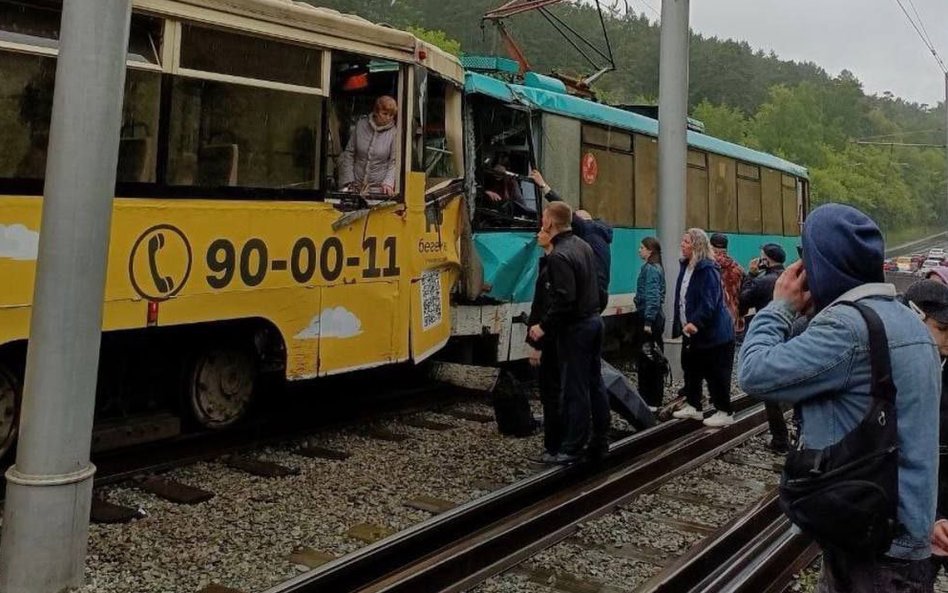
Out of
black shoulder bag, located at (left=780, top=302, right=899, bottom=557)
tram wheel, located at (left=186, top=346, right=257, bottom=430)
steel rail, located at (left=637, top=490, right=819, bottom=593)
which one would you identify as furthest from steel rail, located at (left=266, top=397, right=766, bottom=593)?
tram wheel, located at (left=186, top=346, right=257, bottom=430)

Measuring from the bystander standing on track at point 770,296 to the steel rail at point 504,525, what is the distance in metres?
0.47

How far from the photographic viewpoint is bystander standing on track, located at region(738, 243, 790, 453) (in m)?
6.81

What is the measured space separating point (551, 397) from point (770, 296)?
1867mm

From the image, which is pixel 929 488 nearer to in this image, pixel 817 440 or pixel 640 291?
pixel 817 440

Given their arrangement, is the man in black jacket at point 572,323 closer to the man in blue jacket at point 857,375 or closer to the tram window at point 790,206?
the man in blue jacket at point 857,375

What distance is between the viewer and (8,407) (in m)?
5.31

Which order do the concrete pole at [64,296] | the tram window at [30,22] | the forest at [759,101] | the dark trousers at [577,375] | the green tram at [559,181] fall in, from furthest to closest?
the forest at [759,101], the green tram at [559,181], the dark trousers at [577,375], the tram window at [30,22], the concrete pole at [64,296]

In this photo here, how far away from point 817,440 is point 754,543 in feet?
9.88

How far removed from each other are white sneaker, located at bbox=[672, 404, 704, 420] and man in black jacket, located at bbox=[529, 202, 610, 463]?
189 cm

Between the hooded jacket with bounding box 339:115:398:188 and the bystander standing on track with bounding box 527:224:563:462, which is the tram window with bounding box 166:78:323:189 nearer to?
the hooded jacket with bounding box 339:115:398:188

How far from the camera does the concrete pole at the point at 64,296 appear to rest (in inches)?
149

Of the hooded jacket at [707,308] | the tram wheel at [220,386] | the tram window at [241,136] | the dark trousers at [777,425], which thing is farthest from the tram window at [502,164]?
the dark trousers at [777,425]

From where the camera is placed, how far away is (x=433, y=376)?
9.68m

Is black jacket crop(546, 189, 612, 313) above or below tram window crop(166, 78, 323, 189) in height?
below
